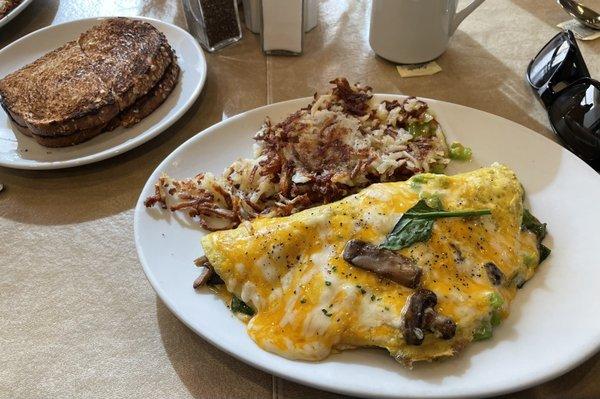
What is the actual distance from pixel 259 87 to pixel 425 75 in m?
0.58

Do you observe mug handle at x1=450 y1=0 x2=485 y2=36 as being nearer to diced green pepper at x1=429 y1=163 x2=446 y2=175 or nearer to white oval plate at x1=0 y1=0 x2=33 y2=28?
diced green pepper at x1=429 y1=163 x2=446 y2=175

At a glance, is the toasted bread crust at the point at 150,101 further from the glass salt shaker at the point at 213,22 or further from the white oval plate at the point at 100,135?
the glass salt shaker at the point at 213,22

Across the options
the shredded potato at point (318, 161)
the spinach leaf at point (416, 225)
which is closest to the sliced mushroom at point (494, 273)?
the spinach leaf at point (416, 225)

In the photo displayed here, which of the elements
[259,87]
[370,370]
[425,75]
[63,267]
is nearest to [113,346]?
[63,267]

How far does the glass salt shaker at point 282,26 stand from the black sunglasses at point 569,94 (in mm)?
805

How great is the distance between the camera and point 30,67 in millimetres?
1751

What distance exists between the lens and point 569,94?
5.03 ft

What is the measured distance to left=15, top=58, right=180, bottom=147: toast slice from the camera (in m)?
1.53

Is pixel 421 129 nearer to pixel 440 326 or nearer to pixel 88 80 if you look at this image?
pixel 440 326

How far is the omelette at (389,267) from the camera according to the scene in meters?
0.96

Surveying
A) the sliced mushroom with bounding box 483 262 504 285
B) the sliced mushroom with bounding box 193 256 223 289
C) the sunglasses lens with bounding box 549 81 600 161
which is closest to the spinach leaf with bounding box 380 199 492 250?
the sliced mushroom with bounding box 483 262 504 285

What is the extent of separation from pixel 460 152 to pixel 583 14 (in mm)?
1102

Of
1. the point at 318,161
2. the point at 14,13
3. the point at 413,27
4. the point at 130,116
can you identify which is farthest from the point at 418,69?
the point at 14,13

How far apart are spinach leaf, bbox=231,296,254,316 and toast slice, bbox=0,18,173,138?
78cm
